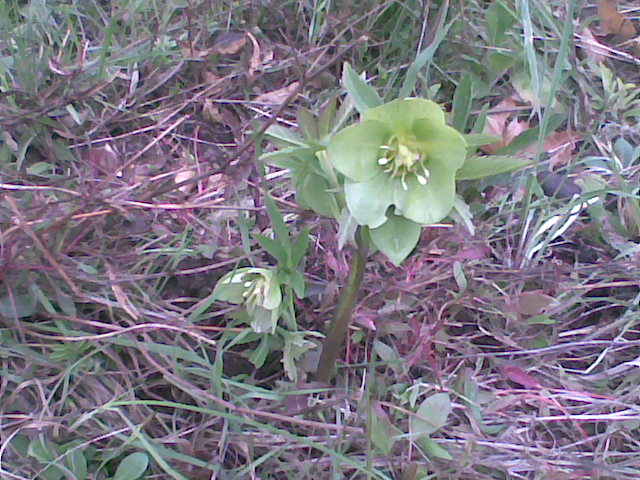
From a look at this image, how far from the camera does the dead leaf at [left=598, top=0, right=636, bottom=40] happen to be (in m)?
1.85

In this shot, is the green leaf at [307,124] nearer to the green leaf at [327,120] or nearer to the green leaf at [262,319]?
the green leaf at [327,120]

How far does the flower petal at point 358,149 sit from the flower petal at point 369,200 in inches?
0.4

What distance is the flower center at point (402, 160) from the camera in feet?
3.17

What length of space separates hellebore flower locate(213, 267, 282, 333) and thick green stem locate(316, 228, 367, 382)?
0.10m

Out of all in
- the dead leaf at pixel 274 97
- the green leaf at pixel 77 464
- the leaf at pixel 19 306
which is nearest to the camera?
the green leaf at pixel 77 464

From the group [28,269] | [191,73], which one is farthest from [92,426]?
[191,73]

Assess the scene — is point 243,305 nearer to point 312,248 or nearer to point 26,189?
point 312,248

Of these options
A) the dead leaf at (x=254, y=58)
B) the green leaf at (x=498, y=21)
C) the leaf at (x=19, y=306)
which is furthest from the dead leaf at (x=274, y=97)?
the leaf at (x=19, y=306)

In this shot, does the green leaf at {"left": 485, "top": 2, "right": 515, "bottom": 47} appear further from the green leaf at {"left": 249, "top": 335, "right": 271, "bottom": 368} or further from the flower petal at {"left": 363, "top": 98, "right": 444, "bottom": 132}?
the green leaf at {"left": 249, "top": 335, "right": 271, "bottom": 368}

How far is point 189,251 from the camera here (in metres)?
1.37

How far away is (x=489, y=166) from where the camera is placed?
0.95 metres

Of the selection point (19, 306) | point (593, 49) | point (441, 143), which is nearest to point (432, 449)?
point (441, 143)

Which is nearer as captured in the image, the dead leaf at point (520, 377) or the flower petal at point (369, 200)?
the flower petal at point (369, 200)

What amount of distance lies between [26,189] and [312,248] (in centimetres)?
56
